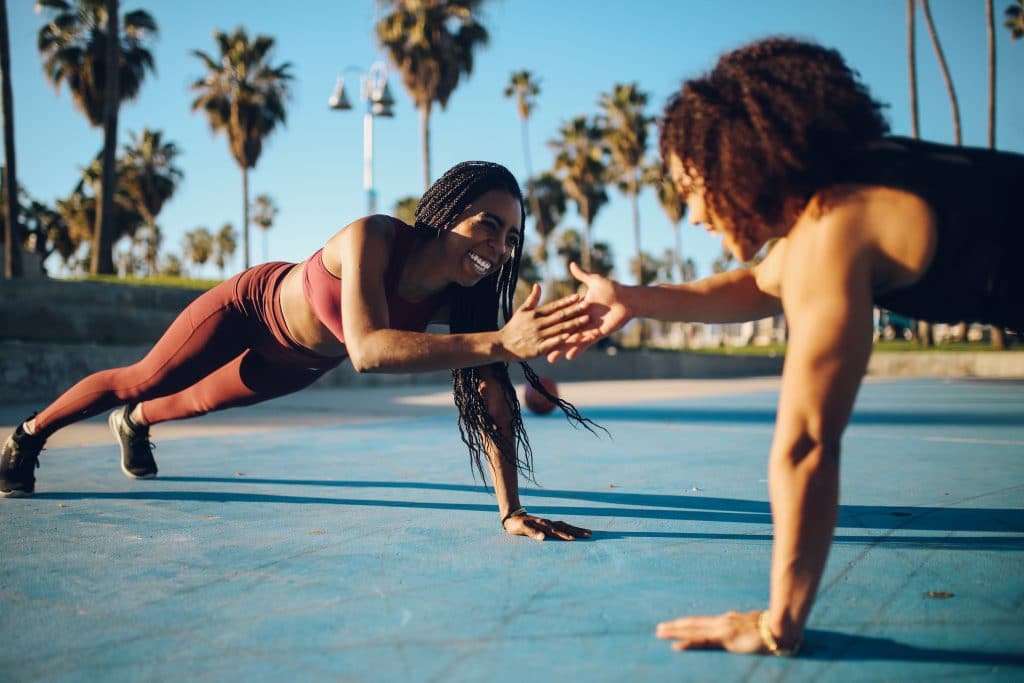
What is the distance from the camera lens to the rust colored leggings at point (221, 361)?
3518mm

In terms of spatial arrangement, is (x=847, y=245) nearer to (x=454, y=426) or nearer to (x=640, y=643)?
(x=640, y=643)

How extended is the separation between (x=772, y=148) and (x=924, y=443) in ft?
17.7

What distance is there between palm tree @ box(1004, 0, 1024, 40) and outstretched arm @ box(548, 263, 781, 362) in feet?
117

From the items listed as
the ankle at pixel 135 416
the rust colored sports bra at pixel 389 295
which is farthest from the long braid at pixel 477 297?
the ankle at pixel 135 416

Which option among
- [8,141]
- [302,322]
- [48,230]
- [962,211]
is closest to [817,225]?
[962,211]

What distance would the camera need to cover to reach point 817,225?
5.74 feet

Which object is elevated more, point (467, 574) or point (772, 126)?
point (772, 126)

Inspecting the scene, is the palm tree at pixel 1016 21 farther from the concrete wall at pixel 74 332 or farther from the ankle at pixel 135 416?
the ankle at pixel 135 416

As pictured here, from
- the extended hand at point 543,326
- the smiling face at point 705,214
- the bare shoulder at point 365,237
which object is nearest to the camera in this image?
the smiling face at point 705,214

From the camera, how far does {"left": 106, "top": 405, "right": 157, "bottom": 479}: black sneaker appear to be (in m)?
4.34

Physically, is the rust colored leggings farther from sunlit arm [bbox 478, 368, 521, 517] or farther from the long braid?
sunlit arm [bbox 478, 368, 521, 517]

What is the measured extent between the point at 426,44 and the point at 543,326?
27.0 meters

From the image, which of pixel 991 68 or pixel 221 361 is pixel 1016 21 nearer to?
pixel 991 68

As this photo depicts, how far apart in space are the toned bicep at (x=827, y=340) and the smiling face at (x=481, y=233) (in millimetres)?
1385
